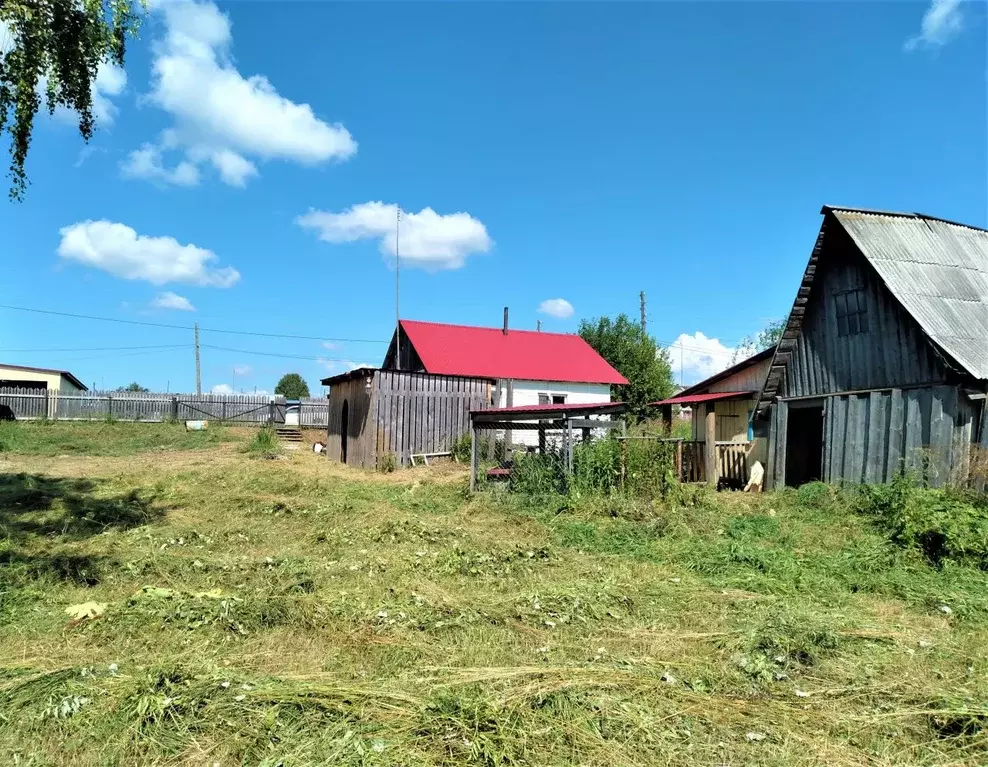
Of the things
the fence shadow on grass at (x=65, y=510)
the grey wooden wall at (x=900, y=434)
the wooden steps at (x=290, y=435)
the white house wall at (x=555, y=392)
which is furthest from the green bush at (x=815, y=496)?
the wooden steps at (x=290, y=435)

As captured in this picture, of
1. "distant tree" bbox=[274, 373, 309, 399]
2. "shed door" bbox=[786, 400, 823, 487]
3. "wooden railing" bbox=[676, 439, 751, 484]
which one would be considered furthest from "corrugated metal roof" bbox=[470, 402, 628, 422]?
"distant tree" bbox=[274, 373, 309, 399]

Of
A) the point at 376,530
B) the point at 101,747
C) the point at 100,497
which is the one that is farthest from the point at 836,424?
the point at 100,497

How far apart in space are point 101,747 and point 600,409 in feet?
30.0

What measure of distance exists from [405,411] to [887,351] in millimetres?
12154

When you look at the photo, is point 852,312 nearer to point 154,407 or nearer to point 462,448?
point 462,448

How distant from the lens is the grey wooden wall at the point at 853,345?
1117 cm

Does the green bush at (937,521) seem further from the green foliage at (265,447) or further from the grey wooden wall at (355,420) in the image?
the green foliage at (265,447)

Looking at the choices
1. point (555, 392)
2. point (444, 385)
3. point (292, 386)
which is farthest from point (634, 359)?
point (292, 386)

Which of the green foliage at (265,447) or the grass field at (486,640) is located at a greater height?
the green foliage at (265,447)

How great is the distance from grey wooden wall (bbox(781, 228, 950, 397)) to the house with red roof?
9054 millimetres

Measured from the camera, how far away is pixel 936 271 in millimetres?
12461

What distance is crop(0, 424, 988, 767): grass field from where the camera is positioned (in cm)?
352

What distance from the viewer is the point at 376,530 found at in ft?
29.7

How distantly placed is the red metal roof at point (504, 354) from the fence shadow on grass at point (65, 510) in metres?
13.7
